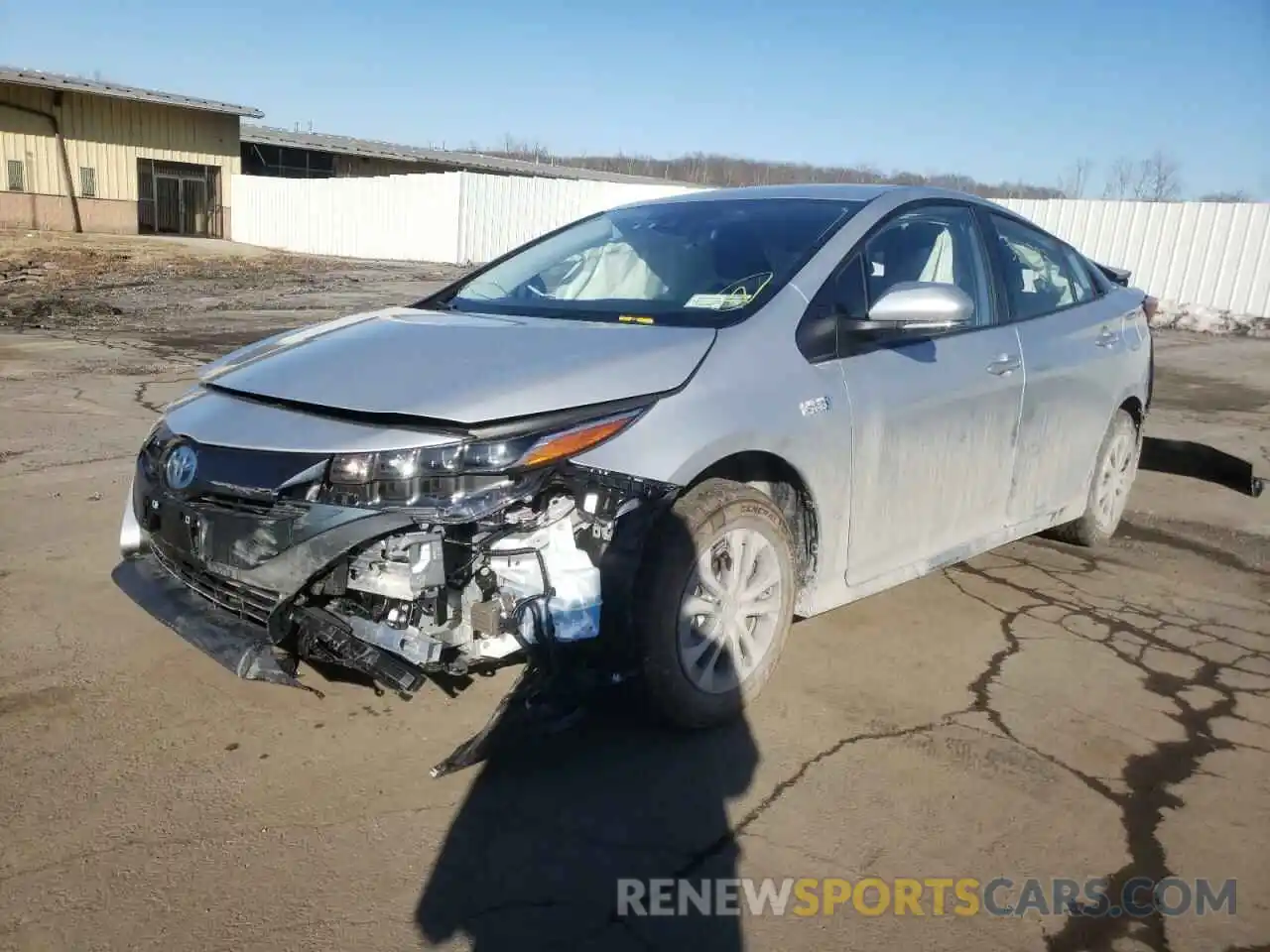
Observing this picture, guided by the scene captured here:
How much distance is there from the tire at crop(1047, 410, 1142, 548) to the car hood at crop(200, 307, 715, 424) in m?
2.79

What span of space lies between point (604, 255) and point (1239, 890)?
2.98m

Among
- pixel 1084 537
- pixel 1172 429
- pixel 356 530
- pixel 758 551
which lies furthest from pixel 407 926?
pixel 1172 429

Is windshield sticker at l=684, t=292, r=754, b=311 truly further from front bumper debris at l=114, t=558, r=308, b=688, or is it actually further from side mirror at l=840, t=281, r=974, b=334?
front bumper debris at l=114, t=558, r=308, b=688

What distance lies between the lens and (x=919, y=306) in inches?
137

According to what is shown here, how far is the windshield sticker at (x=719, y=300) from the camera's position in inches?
138

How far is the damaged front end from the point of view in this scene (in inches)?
108

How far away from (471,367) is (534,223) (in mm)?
28236

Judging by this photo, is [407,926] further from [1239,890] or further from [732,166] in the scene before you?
[732,166]

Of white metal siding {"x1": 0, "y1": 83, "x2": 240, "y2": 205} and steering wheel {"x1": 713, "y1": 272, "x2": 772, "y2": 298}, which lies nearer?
steering wheel {"x1": 713, "y1": 272, "x2": 772, "y2": 298}

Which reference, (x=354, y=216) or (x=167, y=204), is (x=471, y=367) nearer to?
(x=354, y=216)

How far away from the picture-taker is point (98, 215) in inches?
1299

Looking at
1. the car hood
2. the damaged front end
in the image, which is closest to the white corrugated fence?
the car hood

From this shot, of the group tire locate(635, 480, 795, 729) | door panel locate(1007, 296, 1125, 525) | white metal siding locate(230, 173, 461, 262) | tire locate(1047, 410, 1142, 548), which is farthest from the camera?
white metal siding locate(230, 173, 461, 262)

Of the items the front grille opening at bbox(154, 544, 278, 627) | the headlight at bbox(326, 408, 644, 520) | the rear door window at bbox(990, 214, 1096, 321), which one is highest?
the rear door window at bbox(990, 214, 1096, 321)
